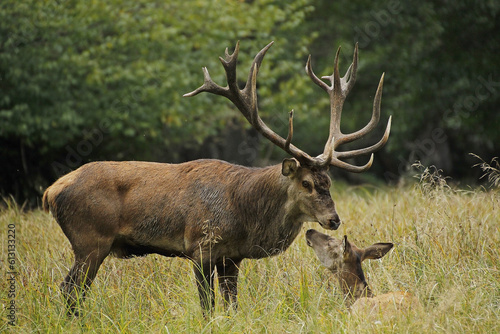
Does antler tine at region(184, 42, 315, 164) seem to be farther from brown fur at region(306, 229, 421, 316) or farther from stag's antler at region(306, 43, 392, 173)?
brown fur at region(306, 229, 421, 316)

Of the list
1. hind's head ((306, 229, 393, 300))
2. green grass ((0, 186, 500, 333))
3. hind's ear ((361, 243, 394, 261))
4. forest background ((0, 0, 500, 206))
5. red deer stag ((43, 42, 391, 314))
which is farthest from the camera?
forest background ((0, 0, 500, 206))

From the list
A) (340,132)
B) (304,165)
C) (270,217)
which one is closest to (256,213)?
(270,217)

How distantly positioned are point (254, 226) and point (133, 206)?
104 cm

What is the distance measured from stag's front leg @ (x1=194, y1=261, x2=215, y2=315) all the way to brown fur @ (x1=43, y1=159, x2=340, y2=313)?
0.04ft

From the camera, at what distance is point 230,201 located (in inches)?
227

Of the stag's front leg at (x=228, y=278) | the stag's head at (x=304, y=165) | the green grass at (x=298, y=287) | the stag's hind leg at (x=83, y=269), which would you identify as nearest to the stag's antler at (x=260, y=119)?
the stag's head at (x=304, y=165)

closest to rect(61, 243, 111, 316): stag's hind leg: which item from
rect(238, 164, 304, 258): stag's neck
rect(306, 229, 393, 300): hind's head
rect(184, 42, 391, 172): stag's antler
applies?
rect(238, 164, 304, 258): stag's neck

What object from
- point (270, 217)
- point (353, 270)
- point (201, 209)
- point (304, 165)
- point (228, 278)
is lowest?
point (228, 278)

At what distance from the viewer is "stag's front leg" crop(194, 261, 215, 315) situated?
5.40m

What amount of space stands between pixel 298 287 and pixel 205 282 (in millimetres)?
736

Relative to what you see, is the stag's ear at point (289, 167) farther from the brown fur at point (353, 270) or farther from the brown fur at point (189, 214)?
the brown fur at point (353, 270)

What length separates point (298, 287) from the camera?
18.1 ft

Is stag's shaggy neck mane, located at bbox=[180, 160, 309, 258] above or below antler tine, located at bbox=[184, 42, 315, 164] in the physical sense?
below

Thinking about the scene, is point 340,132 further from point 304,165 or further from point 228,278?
point 228,278
